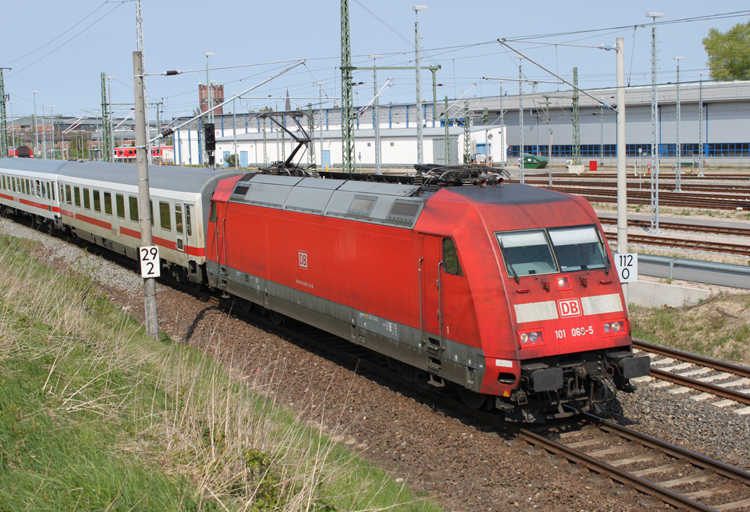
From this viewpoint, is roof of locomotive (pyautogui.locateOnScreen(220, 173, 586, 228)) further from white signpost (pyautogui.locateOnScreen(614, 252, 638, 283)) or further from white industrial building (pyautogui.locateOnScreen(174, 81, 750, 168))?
white industrial building (pyautogui.locateOnScreen(174, 81, 750, 168))

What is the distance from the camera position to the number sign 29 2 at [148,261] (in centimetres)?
1462

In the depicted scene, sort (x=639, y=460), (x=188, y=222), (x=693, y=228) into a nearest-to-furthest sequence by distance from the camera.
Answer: (x=639, y=460)
(x=188, y=222)
(x=693, y=228)

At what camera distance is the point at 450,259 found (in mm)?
9656

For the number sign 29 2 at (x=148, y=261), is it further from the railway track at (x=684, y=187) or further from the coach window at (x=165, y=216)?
the railway track at (x=684, y=187)

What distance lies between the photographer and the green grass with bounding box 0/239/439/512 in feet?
19.5

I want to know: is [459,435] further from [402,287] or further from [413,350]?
[402,287]

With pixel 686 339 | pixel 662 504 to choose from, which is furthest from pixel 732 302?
pixel 662 504

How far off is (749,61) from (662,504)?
88.4 m

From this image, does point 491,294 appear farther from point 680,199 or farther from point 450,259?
point 680,199

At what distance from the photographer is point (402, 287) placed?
1076 cm

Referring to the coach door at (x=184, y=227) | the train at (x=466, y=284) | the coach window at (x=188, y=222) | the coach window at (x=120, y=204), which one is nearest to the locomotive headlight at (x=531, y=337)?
the train at (x=466, y=284)

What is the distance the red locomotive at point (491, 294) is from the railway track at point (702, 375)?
2267mm

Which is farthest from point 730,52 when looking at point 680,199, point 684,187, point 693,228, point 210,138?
point 210,138

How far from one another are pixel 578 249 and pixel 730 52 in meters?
86.4
